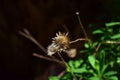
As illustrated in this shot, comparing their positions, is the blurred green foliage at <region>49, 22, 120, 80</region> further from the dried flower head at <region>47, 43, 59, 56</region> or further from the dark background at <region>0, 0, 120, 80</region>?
the dark background at <region>0, 0, 120, 80</region>

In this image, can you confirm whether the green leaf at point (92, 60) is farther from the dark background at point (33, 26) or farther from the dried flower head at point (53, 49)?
the dark background at point (33, 26)

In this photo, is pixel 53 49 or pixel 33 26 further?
pixel 33 26

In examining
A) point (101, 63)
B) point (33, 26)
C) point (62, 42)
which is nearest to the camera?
point (62, 42)

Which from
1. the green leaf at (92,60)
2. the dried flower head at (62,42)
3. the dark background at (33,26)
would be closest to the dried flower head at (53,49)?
the dried flower head at (62,42)

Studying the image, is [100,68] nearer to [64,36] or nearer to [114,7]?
[64,36]

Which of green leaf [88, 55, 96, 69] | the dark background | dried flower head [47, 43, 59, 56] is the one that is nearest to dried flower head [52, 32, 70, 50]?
dried flower head [47, 43, 59, 56]

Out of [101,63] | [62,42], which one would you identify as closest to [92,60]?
[101,63]

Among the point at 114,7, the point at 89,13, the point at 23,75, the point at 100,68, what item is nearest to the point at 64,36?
the point at 100,68

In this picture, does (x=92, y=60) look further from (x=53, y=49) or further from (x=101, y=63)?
(x=53, y=49)
